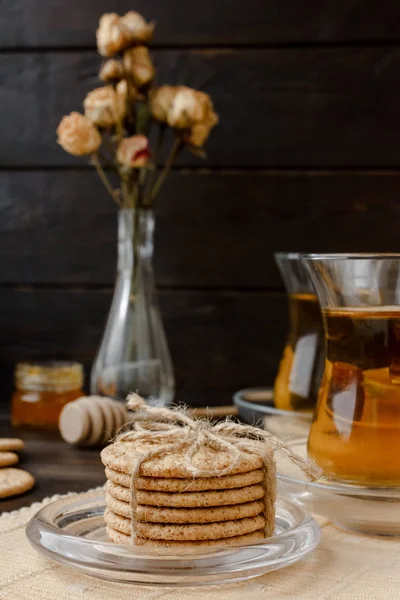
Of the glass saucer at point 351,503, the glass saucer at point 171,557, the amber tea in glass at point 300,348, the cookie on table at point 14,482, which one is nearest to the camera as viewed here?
the glass saucer at point 171,557

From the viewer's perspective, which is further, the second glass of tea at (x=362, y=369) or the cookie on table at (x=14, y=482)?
the cookie on table at (x=14, y=482)

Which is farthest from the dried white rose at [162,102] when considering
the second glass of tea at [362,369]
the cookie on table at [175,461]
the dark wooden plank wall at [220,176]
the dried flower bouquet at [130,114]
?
the cookie on table at [175,461]

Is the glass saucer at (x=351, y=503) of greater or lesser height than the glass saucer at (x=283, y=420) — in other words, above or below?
below

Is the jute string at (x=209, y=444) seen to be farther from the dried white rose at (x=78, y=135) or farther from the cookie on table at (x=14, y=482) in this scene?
the dried white rose at (x=78, y=135)

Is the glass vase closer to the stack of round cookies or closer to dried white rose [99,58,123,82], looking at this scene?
dried white rose [99,58,123,82]

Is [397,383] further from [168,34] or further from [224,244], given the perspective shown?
[168,34]

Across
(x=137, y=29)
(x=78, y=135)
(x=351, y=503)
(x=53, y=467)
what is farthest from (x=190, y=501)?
(x=137, y=29)

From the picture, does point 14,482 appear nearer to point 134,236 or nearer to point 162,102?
point 134,236
